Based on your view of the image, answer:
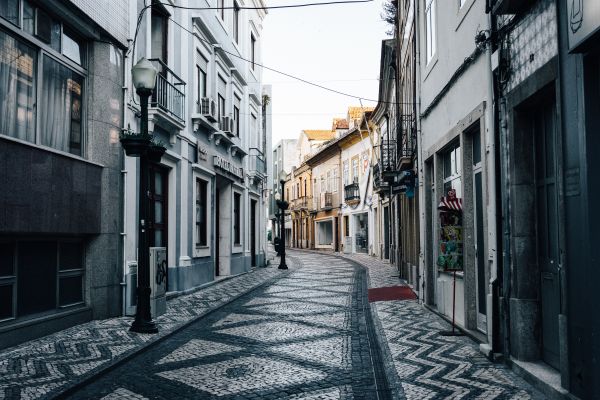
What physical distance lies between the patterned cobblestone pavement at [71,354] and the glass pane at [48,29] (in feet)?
13.7

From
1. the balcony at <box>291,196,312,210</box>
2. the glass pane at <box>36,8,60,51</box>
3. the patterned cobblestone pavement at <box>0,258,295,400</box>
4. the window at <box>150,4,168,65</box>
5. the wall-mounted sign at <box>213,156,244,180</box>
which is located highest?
the window at <box>150,4,168,65</box>

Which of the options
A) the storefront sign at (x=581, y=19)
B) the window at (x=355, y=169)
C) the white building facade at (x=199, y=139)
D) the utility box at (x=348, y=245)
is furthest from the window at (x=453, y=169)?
the utility box at (x=348, y=245)

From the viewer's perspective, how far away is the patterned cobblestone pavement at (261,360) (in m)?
5.13

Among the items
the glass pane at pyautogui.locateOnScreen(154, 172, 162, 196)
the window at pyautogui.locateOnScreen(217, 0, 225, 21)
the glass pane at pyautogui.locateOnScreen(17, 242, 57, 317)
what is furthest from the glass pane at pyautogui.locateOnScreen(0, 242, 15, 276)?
the window at pyautogui.locateOnScreen(217, 0, 225, 21)

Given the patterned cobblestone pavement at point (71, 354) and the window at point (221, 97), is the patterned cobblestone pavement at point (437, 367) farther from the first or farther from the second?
the window at point (221, 97)

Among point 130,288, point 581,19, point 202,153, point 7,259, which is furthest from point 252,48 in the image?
point 581,19

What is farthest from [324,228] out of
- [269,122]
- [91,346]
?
[91,346]

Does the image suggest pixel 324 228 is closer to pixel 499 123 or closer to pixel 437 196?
pixel 437 196

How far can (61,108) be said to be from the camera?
27.8ft

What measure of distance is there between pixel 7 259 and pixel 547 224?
20.8 feet

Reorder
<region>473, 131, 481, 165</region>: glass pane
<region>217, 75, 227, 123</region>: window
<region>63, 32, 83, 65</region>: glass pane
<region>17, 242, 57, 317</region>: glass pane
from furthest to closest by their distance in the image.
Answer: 1. <region>217, 75, 227, 123</region>: window
2. <region>63, 32, 83, 65</region>: glass pane
3. <region>473, 131, 481, 165</region>: glass pane
4. <region>17, 242, 57, 317</region>: glass pane

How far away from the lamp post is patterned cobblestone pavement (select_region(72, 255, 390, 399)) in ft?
1.92

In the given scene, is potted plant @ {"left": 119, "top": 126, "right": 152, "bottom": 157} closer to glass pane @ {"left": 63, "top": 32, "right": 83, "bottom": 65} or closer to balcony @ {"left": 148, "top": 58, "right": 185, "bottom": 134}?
glass pane @ {"left": 63, "top": 32, "right": 83, "bottom": 65}

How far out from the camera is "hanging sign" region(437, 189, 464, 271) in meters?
7.89
